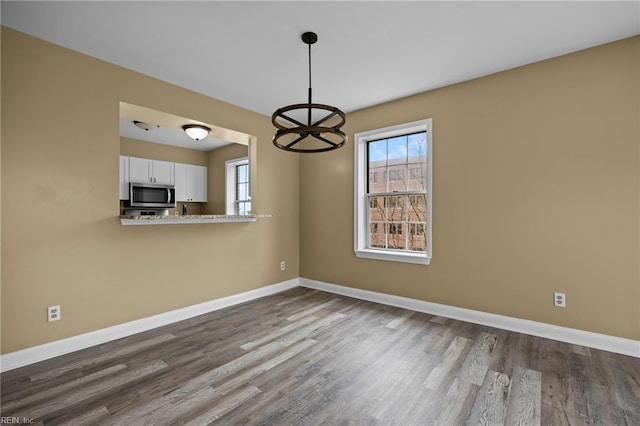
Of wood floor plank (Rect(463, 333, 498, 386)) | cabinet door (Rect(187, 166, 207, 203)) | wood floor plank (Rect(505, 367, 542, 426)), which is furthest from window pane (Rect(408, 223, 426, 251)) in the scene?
cabinet door (Rect(187, 166, 207, 203))

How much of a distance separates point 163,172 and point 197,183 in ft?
2.43

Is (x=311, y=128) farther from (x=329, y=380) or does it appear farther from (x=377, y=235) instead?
(x=377, y=235)

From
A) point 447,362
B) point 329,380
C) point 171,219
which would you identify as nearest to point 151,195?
point 171,219

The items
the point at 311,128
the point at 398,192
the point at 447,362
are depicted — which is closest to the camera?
the point at 311,128

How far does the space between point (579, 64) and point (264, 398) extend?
3.87m

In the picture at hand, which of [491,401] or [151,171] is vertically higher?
[151,171]

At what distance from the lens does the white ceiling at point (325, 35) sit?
85.2 inches

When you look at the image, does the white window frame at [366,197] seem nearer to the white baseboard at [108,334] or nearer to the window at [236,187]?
the white baseboard at [108,334]

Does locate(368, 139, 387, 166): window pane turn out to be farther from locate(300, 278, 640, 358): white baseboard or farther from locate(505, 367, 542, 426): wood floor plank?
locate(505, 367, 542, 426): wood floor plank

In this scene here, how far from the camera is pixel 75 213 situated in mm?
2666

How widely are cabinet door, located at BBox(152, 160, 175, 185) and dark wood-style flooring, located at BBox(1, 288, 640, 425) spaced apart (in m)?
3.61

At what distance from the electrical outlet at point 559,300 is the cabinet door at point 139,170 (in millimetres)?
6369

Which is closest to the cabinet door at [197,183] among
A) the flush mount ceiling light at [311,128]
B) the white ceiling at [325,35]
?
the flush mount ceiling light at [311,128]

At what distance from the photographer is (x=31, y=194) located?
8.02 ft
